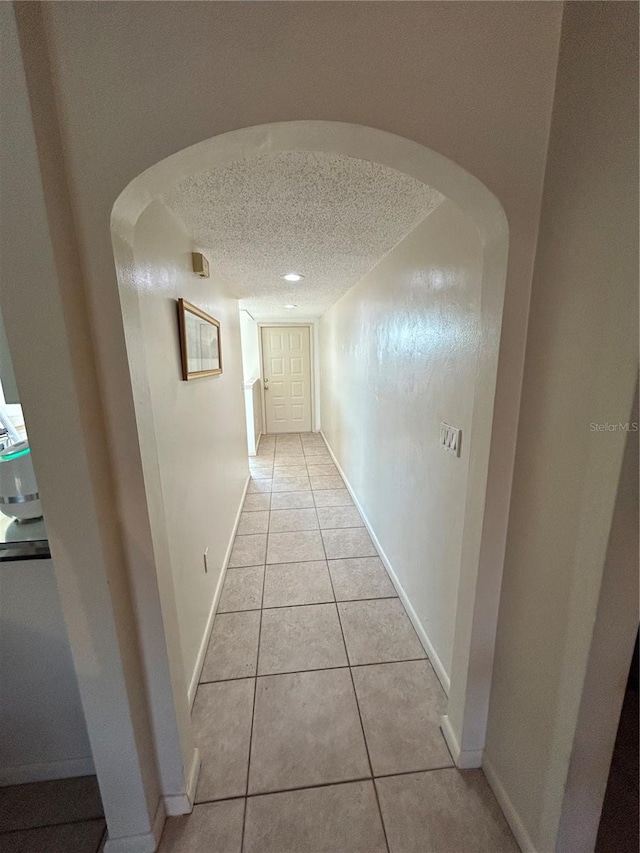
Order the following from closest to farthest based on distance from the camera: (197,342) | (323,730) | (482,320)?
(482,320) → (323,730) → (197,342)

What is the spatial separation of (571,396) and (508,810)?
1.33 m

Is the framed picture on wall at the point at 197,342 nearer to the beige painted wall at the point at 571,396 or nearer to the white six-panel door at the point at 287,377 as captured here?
the beige painted wall at the point at 571,396

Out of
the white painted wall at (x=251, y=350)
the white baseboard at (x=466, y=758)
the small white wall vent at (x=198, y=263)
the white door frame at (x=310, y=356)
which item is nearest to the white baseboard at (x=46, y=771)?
the white baseboard at (x=466, y=758)

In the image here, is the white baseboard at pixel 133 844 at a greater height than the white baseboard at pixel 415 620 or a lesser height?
lesser

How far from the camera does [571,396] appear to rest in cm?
76

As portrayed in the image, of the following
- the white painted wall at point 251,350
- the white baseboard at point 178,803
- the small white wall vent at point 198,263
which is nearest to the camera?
the white baseboard at point 178,803

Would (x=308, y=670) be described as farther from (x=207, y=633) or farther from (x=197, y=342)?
(x=197, y=342)

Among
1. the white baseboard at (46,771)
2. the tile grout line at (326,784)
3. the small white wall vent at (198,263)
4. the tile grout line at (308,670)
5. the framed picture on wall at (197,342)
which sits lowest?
the tile grout line at (326,784)

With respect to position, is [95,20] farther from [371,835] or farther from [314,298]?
[314,298]

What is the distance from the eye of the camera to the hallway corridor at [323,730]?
3.34 feet

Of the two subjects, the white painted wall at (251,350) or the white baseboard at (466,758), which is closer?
the white baseboard at (466,758)

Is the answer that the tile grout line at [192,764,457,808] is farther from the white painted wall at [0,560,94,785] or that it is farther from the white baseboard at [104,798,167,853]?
the white painted wall at [0,560,94,785]

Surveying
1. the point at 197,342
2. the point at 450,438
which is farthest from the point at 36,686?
the point at 450,438

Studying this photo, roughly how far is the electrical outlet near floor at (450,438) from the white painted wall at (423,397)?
1.1 inches
